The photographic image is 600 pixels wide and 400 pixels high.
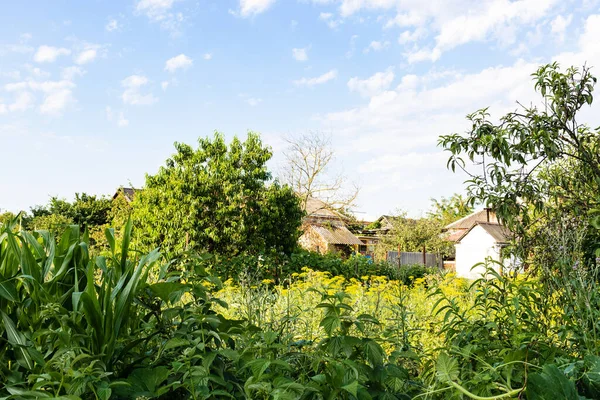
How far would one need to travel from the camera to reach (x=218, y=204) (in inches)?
443

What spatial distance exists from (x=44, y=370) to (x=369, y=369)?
3.42 feet

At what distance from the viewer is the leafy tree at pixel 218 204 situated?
1120 cm

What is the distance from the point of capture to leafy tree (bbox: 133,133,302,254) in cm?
1120

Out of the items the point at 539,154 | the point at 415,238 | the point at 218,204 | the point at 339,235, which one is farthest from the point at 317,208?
the point at 539,154

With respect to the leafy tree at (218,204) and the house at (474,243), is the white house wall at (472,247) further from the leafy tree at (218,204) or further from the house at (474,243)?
the leafy tree at (218,204)

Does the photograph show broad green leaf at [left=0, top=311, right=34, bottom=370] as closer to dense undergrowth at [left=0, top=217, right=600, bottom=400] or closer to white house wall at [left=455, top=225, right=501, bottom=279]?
dense undergrowth at [left=0, top=217, right=600, bottom=400]

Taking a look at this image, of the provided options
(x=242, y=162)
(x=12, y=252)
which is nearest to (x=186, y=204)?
(x=242, y=162)

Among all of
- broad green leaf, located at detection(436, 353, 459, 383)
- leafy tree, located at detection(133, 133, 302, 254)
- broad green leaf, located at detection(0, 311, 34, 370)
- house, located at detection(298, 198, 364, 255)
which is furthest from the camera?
house, located at detection(298, 198, 364, 255)

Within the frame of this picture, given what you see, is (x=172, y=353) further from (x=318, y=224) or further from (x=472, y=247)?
(x=472, y=247)

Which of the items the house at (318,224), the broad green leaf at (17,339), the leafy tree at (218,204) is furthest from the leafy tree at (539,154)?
the house at (318,224)

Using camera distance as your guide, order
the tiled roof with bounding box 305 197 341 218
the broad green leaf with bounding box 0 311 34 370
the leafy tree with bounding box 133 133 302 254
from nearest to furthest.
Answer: the broad green leaf with bounding box 0 311 34 370
the leafy tree with bounding box 133 133 302 254
the tiled roof with bounding box 305 197 341 218

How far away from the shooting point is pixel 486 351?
2.07 m

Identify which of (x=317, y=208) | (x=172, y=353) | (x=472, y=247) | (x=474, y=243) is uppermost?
(x=317, y=208)

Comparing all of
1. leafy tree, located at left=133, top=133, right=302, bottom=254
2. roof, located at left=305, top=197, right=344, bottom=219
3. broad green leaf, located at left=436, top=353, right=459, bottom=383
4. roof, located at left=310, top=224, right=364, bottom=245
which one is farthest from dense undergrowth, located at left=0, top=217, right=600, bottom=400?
roof, located at left=310, top=224, right=364, bottom=245
